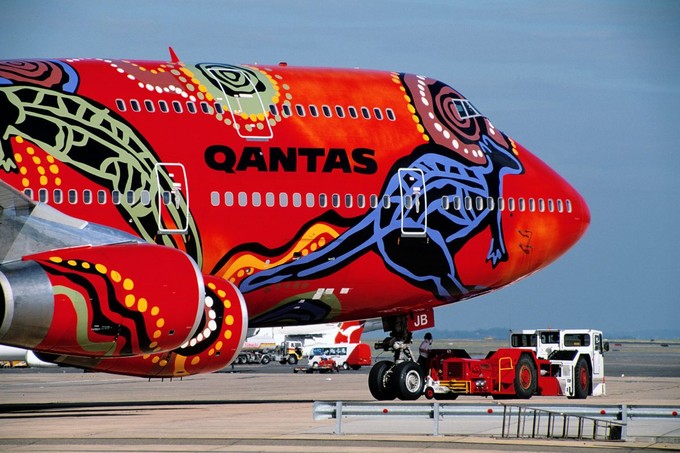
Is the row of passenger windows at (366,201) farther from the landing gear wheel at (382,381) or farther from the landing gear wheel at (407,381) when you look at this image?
the landing gear wheel at (382,381)

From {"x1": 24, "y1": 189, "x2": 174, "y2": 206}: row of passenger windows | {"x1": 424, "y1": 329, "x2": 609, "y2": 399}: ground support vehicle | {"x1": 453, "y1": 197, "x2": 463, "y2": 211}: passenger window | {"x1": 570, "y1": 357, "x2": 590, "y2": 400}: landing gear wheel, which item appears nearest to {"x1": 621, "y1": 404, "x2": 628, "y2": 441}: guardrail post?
{"x1": 453, "y1": 197, "x2": 463, "y2": 211}: passenger window

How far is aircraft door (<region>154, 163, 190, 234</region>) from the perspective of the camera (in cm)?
2247

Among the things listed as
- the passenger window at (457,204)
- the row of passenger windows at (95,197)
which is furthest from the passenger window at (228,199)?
the passenger window at (457,204)

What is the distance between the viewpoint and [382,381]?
26.3 m

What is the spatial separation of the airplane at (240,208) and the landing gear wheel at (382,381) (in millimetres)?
30

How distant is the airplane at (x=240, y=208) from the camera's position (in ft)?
60.8

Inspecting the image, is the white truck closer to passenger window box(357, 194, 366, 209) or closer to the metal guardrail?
passenger window box(357, 194, 366, 209)

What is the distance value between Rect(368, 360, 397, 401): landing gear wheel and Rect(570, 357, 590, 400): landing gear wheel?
7485 mm

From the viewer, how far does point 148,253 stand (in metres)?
18.9

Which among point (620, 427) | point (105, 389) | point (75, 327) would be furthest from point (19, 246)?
point (105, 389)

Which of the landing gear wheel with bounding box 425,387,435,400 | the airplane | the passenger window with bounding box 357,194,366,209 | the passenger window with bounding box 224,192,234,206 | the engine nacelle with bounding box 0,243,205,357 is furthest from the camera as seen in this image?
the landing gear wheel with bounding box 425,387,435,400

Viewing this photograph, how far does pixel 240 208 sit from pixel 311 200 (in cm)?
161

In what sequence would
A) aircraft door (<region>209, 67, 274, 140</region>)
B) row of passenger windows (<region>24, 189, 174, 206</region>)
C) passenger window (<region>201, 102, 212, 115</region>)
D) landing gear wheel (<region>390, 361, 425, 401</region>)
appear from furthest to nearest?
landing gear wheel (<region>390, 361, 425, 401</region>)
aircraft door (<region>209, 67, 274, 140</region>)
passenger window (<region>201, 102, 212, 115</region>)
row of passenger windows (<region>24, 189, 174, 206</region>)

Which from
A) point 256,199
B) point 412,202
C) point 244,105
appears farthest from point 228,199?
point 412,202
